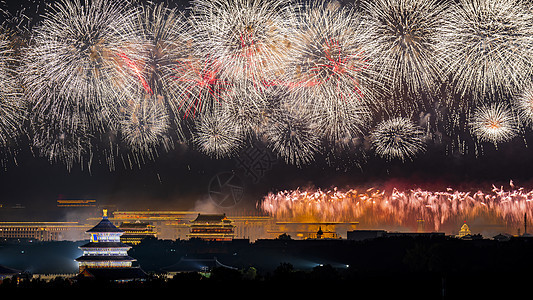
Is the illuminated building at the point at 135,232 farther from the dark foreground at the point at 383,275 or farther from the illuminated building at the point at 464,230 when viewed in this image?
the illuminated building at the point at 464,230

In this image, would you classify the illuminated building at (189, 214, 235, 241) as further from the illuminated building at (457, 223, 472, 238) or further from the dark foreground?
the illuminated building at (457, 223, 472, 238)

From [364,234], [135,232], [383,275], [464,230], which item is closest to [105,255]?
[383,275]

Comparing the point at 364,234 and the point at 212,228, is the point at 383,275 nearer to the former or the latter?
the point at 364,234

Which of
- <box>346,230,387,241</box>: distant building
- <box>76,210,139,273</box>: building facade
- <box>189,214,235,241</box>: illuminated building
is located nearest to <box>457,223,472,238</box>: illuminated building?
<box>346,230,387,241</box>: distant building

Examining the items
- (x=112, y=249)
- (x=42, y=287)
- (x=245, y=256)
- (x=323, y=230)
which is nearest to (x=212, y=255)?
(x=245, y=256)

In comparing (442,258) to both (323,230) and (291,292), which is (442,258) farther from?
(323,230)

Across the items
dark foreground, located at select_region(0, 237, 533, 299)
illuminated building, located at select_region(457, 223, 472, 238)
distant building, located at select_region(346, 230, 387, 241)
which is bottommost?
dark foreground, located at select_region(0, 237, 533, 299)

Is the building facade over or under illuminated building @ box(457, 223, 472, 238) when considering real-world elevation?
under
